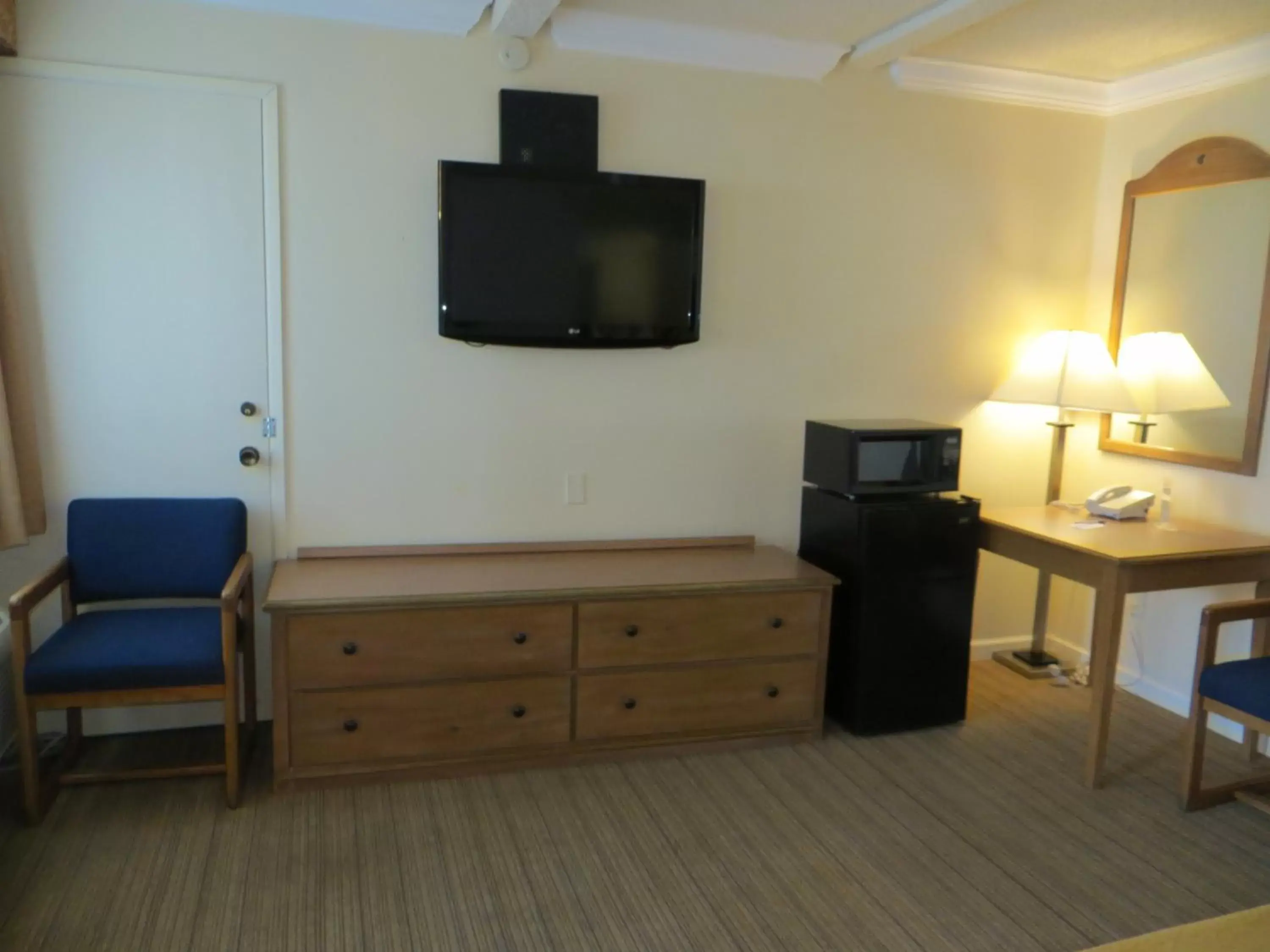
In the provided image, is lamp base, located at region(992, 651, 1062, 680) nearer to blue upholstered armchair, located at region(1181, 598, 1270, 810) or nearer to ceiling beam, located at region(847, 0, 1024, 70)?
blue upholstered armchair, located at region(1181, 598, 1270, 810)

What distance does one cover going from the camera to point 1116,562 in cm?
287

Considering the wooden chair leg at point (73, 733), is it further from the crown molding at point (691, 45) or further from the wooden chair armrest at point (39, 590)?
the crown molding at point (691, 45)

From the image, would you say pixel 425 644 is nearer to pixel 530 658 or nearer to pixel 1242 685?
pixel 530 658

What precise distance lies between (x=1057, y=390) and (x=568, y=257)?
6.40 feet

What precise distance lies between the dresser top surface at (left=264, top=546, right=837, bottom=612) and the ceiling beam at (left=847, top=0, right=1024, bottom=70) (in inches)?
70.8

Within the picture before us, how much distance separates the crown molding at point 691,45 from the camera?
123 inches

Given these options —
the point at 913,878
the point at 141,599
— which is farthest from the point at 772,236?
the point at 141,599

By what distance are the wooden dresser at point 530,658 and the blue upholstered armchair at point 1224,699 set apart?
43.4 inches

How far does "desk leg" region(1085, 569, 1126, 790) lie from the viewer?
2893 millimetres

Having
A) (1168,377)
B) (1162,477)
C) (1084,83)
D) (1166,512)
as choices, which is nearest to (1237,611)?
(1166,512)

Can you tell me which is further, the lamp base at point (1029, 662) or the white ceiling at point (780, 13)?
the lamp base at point (1029, 662)

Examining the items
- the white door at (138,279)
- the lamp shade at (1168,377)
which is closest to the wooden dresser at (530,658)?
the white door at (138,279)

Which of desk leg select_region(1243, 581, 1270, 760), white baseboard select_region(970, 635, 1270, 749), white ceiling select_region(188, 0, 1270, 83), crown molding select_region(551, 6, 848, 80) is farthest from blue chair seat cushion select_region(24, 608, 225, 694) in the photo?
desk leg select_region(1243, 581, 1270, 760)

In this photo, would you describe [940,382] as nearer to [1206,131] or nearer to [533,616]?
[1206,131]
